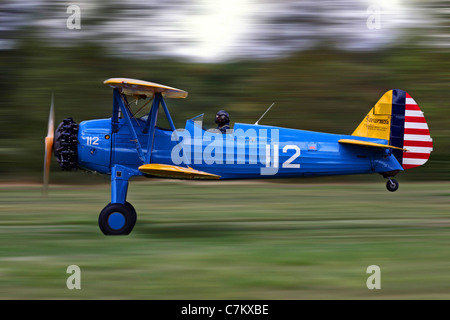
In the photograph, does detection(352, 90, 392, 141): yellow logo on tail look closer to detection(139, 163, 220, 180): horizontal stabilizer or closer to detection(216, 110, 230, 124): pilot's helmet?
detection(216, 110, 230, 124): pilot's helmet

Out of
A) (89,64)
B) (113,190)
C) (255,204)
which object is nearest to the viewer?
(113,190)

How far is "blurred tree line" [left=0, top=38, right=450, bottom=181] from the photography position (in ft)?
58.9

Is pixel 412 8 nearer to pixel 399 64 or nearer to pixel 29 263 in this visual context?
pixel 399 64

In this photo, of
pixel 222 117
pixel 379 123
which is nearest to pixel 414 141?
pixel 379 123

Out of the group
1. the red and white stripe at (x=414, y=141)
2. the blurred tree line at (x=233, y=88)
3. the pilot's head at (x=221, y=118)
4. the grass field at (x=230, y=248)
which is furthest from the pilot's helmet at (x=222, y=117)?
the blurred tree line at (x=233, y=88)

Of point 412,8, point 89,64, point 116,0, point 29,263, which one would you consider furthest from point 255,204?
point 412,8

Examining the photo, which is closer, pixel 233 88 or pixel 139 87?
pixel 139 87

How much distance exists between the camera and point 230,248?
8031 mm

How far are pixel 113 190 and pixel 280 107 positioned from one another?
1097cm

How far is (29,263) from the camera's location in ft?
23.3

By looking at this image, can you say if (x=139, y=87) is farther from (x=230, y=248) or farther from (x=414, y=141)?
(x=414, y=141)

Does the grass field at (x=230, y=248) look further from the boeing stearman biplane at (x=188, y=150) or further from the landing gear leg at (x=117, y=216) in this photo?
the boeing stearman biplane at (x=188, y=150)

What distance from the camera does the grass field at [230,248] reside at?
6.21m

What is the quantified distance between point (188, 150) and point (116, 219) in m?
1.61
